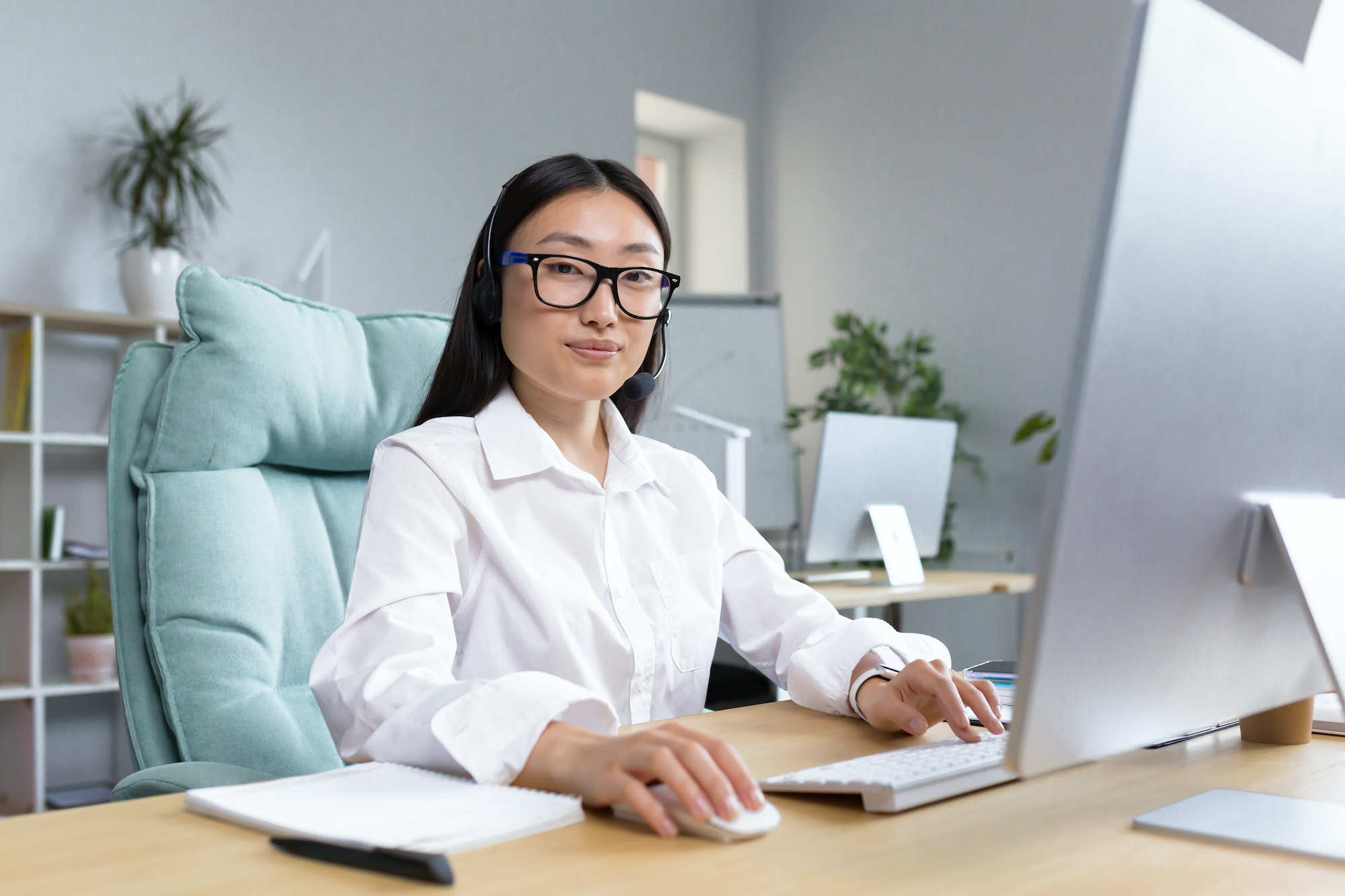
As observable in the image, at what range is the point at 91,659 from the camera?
292 centimetres

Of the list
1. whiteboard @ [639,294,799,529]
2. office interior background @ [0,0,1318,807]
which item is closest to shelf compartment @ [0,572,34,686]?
office interior background @ [0,0,1318,807]

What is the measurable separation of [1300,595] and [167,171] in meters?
3.21

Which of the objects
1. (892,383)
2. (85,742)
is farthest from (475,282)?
(892,383)

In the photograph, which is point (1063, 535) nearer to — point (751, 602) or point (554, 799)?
point (554, 799)

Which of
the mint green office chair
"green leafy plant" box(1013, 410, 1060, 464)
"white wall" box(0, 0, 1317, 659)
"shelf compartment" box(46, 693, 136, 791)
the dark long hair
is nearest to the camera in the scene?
the mint green office chair

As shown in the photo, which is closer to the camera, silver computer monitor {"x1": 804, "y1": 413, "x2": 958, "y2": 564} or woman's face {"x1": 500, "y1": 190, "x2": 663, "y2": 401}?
woman's face {"x1": 500, "y1": 190, "x2": 663, "y2": 401}

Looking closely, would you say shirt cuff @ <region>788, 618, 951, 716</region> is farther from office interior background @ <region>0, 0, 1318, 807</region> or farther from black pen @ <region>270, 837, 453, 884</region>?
office interior background @ <region>0, 0, 1318, 807</region>

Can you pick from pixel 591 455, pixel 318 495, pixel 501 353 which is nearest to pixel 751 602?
Answer: pixel 591 455

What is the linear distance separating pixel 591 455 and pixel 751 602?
251mm

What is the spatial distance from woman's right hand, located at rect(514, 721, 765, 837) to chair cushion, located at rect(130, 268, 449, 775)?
0.58m

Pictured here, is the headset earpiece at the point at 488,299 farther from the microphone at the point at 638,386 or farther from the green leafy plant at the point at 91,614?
the green leafy plant at the point at 91,614

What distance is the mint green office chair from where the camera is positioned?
113 cm

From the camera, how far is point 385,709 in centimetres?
80

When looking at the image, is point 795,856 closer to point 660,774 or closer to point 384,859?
point 660,774
